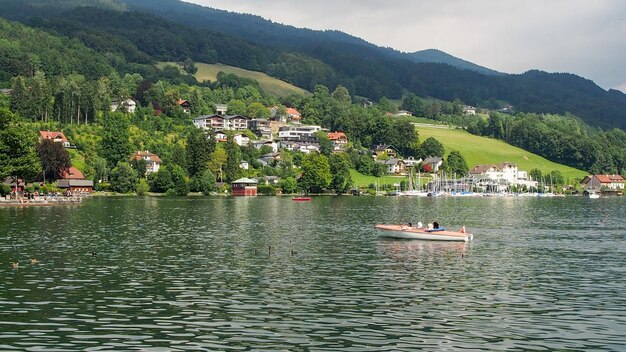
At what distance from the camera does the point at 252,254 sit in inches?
2579

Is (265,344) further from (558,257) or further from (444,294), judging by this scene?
(558,257)

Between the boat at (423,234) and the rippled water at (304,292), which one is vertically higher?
the boat at (423,234)

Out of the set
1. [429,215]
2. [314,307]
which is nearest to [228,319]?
[314,307]

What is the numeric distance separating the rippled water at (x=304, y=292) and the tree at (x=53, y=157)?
10998 centimetres

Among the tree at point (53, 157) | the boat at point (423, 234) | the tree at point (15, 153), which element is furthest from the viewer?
the tree at point (53, 157)

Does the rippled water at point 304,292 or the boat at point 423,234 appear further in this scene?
the boat at point 423,234

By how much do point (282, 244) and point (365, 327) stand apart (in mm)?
39397

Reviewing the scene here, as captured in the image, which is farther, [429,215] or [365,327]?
[429,215]

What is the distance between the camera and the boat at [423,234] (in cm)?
7919

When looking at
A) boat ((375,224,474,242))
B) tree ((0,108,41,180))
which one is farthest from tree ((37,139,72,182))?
boat ((375,224,474,242))

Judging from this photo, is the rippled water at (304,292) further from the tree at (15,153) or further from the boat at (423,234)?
the tree at (15,153)

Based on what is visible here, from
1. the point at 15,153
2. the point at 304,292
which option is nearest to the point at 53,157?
the point at 15,153

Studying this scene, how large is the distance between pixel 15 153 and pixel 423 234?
9521 centimetres

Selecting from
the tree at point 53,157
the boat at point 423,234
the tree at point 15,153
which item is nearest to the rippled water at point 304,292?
the boat at point 423,234
